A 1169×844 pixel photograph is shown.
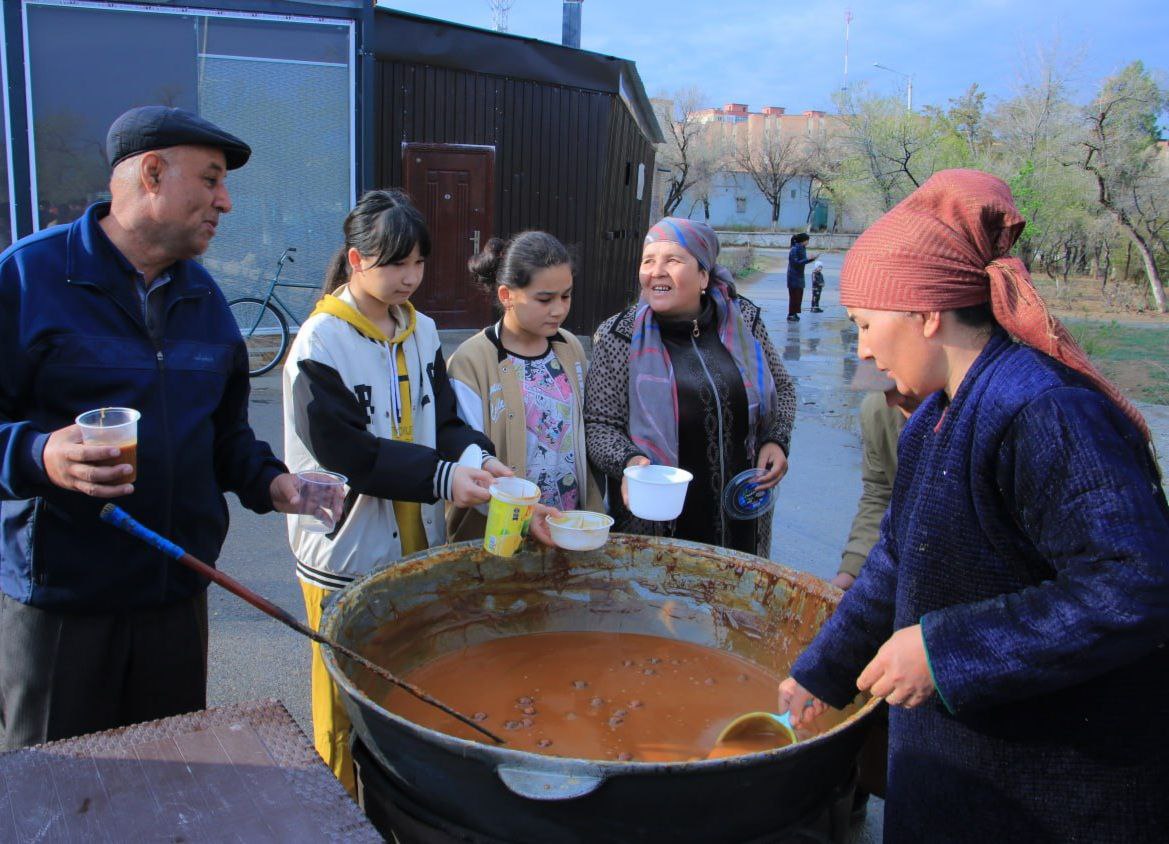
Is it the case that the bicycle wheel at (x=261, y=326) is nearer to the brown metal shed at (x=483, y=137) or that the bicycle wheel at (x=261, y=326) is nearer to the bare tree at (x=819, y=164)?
the brown metal shed at (x=483, y=137)

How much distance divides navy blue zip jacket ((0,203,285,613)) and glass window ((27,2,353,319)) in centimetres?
755

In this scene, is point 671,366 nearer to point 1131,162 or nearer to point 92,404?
point 92,404

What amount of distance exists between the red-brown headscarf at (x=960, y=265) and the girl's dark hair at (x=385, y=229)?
1481 millimetres

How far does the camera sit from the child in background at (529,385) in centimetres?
333

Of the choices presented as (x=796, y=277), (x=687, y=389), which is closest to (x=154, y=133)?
(x=687, y=389)

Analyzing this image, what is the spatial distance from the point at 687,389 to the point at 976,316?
1.75 metres

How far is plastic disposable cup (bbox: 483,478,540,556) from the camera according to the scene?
8.46 ft

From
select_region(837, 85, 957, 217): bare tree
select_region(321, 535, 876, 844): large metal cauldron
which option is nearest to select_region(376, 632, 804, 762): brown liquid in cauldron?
select_region(321, 535, 876, 844): large metal cauldron

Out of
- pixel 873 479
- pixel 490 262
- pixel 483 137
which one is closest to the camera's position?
pixel 873 479

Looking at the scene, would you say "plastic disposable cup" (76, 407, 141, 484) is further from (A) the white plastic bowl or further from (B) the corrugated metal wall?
(B) the corrugated metal wall

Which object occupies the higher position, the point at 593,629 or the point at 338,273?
the point at 338,273

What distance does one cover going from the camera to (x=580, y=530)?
2.75 metres

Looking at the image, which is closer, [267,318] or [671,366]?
[671,366]

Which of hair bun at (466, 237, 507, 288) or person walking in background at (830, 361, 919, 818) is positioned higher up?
hair bun at (466, 237, 507, 288)
